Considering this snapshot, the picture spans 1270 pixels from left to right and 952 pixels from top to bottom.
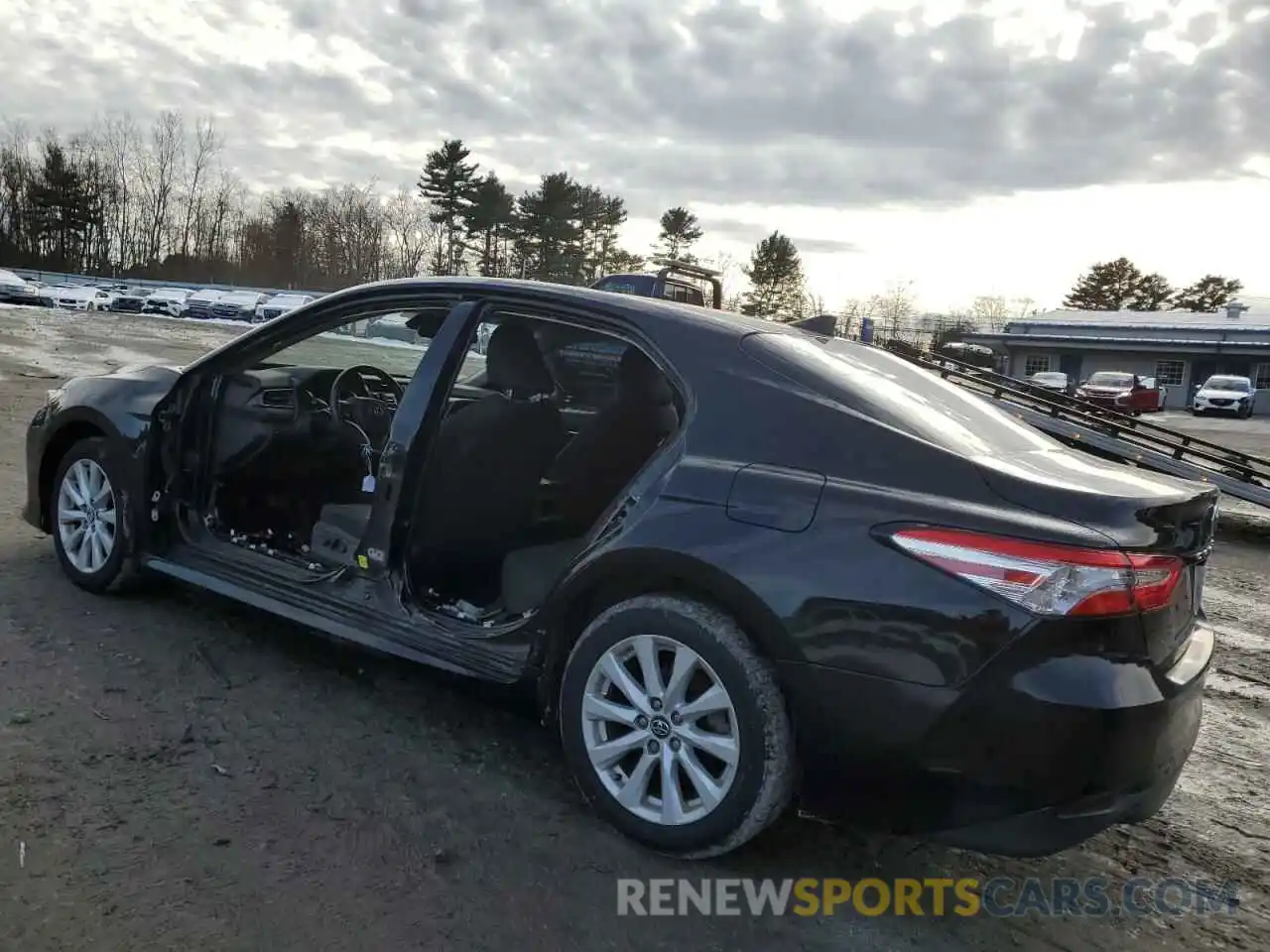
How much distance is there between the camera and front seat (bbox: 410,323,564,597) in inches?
137

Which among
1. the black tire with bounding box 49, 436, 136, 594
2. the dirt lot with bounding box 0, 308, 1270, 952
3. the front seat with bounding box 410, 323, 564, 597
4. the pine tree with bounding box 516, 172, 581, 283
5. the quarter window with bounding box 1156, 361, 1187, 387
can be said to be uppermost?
the pine tree with bounding box 516, 172, 581, 283

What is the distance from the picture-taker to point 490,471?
3.62 meters

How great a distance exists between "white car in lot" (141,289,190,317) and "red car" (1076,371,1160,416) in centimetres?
3742

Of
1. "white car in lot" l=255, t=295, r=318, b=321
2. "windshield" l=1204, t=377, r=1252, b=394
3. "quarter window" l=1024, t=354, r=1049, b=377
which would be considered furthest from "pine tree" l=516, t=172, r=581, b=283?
"windshield" l=1204, t=377, r=1252, b=394

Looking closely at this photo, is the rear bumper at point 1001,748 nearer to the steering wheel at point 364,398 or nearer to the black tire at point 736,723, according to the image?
the black tire at point 736,723

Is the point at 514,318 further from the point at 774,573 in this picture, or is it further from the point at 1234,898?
the point at 1234,898

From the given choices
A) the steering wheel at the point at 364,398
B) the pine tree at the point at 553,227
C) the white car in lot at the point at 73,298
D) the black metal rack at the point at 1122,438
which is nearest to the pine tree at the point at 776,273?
the pine tree at the point at 553,227

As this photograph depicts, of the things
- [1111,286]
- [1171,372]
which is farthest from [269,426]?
[1111,286]

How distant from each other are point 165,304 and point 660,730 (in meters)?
47.3

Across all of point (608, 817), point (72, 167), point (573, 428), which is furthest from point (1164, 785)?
point (72, 167)

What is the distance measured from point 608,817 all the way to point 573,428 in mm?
1624

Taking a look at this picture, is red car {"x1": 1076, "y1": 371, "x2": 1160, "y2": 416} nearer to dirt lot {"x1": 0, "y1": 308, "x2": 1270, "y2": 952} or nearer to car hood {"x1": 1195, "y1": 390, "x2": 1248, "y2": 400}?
car hood {"x1": 1195, "y1": 390, "x2": 1248, "y2": 400}

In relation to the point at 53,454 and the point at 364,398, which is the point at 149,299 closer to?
the point at 53,454

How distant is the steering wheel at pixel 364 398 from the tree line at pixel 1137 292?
252 ft
